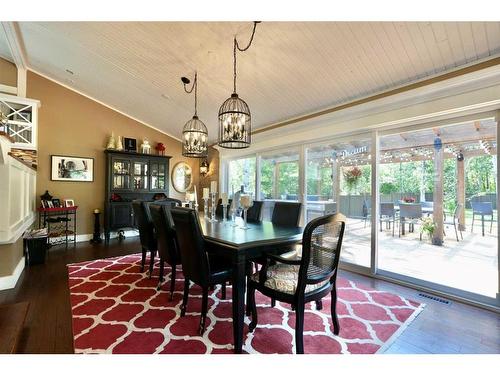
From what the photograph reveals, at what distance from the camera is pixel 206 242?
209 centimetres

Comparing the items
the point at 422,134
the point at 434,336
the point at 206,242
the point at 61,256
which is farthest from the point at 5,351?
the point at 422,134

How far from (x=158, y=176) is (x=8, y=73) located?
10.4 feet

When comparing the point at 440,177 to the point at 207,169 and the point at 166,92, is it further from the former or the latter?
the point at 207,169

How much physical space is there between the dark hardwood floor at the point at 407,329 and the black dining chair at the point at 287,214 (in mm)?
1273

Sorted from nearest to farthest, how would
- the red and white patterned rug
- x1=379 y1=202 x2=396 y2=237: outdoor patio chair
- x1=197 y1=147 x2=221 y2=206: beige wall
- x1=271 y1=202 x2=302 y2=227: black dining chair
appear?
the red and white patterned rug
x1=271 y1=202 x2=302 y2=227: black dining chair
x1=379 y1=202 x2=396 y2=237: outdoor patio chair
x1=197 y1=147 x2=221 y2=206: beige wall

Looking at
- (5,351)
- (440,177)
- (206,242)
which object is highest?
(440,177)

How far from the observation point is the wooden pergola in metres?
2.64

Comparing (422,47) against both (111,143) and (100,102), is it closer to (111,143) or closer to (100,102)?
(111,143)

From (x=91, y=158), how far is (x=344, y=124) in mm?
5208

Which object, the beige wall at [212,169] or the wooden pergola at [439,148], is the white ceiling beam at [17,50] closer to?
the beige wall at [212,169]

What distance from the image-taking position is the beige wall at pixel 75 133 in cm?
492

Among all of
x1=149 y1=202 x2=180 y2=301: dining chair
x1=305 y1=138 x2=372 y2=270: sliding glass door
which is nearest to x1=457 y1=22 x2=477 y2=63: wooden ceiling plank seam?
x1=305 y1=138 x2=372 y2=270: sliding glass door

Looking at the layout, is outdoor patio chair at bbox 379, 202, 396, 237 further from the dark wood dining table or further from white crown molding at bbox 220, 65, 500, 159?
the dark wood dining table

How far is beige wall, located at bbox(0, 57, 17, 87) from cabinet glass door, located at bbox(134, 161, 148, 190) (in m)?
2.46
